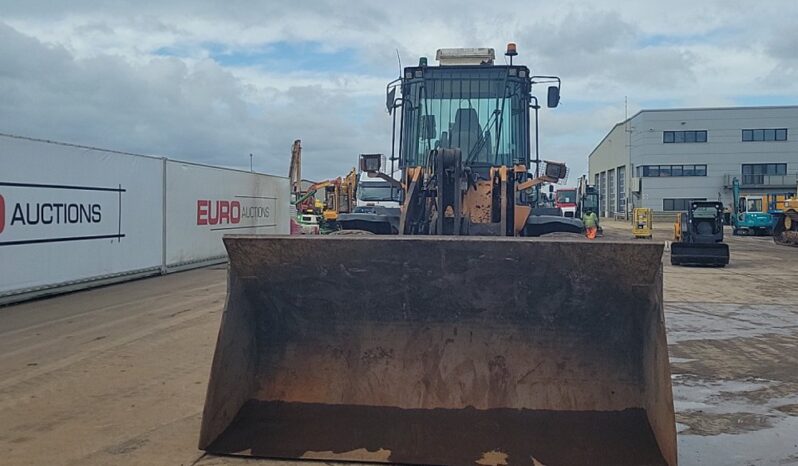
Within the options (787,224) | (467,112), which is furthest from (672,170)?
(467,112)

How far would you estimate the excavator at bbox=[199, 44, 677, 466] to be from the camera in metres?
3.89

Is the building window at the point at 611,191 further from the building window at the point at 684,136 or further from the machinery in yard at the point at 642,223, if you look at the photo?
the machinery in yard at the point at 642,223

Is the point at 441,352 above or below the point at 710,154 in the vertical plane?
below

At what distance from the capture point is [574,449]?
3781 millimetres

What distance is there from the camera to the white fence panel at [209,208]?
48.8 feet

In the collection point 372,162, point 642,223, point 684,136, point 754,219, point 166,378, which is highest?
point 684,136

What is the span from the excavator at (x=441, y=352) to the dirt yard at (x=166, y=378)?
49 cm

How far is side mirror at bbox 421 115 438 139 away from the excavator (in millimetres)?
3606

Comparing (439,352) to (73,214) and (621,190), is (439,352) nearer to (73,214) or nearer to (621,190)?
(73,214)

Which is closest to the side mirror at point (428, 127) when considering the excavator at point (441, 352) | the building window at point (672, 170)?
the excavator at point (441, 352)

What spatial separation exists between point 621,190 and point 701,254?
46.9m

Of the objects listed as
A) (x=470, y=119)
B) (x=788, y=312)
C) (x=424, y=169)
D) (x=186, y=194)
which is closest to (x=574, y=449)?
(x=424, y=169)

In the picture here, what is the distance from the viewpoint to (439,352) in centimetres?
421

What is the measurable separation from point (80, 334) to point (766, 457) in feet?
22.7
